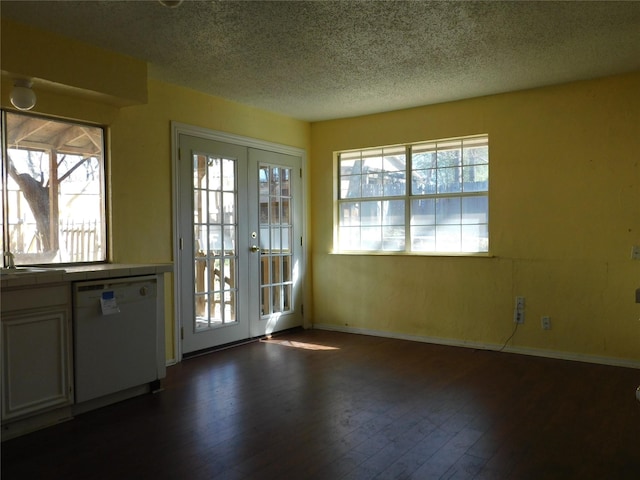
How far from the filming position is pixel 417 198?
216 inches

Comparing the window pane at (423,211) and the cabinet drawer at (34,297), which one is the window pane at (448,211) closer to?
the window pane at (423,211)

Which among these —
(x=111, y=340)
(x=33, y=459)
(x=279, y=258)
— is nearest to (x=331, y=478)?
(x=33, y=459)

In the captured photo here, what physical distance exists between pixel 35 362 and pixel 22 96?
1668mm

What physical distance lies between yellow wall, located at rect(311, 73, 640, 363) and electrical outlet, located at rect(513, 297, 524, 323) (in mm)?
58

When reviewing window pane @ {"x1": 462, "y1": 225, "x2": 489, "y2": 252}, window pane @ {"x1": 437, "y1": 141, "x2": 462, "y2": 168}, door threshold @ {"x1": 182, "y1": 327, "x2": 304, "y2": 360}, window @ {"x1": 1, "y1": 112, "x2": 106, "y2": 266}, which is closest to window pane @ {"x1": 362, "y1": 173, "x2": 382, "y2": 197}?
window pane @ {"x1": 437, "y1": 141, "x2": 462, "y2": 168}

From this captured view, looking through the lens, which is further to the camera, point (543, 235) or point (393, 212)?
point (393, 212)

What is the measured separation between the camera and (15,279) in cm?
281

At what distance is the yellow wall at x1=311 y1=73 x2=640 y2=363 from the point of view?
4387 mm

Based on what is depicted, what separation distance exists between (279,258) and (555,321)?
290 centimetres

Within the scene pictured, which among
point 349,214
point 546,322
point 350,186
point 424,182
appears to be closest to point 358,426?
point 546,322

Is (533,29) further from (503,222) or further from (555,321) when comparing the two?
(555,321)

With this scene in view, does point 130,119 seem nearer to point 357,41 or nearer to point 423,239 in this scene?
point 357,41

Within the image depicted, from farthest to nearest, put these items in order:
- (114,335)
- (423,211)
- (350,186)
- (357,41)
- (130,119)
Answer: (350,186), (423,211), (130,119), (357,41), (114,335)

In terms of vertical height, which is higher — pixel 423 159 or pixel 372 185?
pixel 423 159
